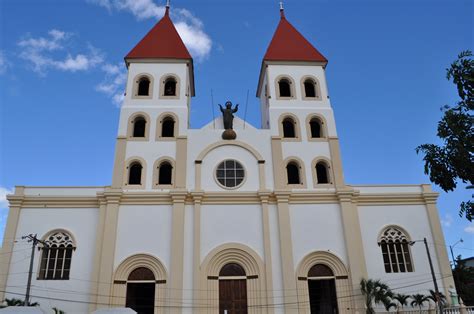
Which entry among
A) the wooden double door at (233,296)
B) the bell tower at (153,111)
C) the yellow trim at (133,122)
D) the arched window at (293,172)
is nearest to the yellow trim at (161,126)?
the bell tower at (153,111)

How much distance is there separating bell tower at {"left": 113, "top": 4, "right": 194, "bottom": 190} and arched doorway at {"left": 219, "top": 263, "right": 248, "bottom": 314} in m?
5.25

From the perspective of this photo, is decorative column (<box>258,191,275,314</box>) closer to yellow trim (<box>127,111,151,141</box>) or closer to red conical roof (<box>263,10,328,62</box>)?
yellow trim (<box>127,111,151,141</box>)

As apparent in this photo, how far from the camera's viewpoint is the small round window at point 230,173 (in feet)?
73.2

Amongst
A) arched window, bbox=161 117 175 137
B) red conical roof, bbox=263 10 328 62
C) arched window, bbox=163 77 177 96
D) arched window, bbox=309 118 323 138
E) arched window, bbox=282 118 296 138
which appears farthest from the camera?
red conical roof, bbox=263 10 328 62

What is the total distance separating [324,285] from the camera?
21547 mm

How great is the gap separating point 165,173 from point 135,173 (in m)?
1.69

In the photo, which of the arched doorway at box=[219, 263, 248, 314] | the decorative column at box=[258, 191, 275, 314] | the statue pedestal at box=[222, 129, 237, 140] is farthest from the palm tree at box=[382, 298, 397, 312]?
the statue pedestal at box=[222, 129, 237, 140]

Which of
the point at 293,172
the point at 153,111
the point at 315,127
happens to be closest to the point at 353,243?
the point at 293,172

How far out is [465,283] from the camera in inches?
1163

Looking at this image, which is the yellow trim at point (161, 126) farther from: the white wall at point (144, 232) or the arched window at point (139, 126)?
the white wall at point (144, 232)

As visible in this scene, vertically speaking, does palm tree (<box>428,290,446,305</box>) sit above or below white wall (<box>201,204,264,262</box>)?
below

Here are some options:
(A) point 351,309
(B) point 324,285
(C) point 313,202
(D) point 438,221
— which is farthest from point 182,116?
(D) point 438,221

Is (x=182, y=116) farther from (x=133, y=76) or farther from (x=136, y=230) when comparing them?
(x=136, y=230)

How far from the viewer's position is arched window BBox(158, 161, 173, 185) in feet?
73.8
